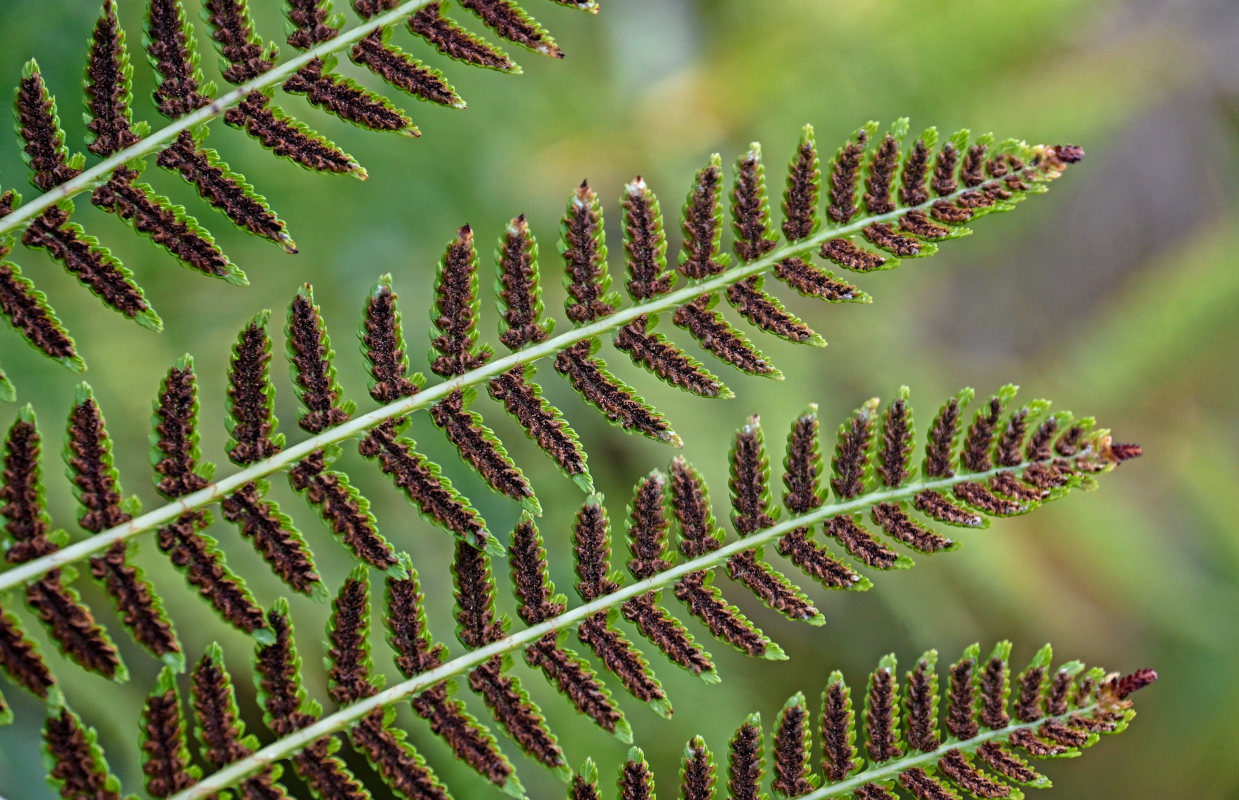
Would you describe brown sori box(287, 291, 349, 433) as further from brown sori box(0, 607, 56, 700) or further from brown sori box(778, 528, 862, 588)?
brown sori box(778, 528, 862, 588)

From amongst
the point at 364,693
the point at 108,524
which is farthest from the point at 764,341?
the point at 108,524

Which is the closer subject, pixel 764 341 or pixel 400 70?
pixel 400 70

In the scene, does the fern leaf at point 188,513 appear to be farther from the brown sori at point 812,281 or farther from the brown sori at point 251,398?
the brown sori at point 812,281

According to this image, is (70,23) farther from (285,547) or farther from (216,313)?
(285,547)

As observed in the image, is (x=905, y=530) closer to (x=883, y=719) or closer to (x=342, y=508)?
(x=883, y=719)

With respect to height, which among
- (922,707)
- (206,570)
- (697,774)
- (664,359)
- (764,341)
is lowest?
(764,341)

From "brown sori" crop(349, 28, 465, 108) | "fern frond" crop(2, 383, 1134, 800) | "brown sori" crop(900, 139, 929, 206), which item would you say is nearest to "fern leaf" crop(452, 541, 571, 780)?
"fern frond" crop(2, 383, 1134, 800)

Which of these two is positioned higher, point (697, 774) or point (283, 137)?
point (283, 137)
